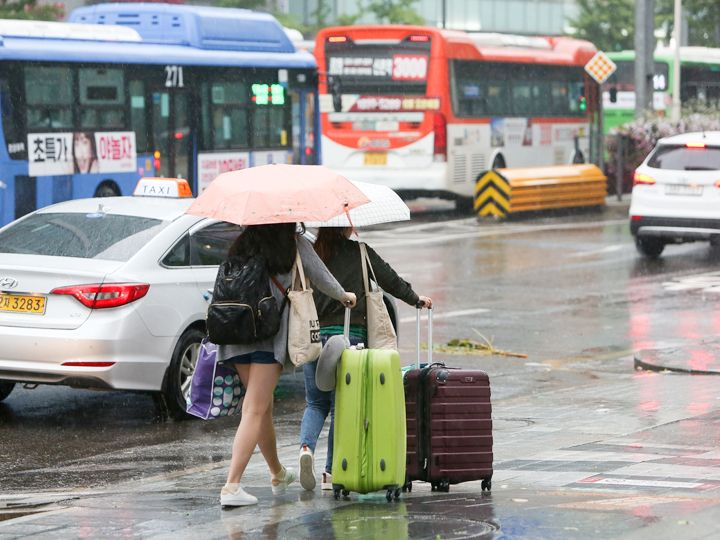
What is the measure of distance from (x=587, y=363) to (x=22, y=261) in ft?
17.8

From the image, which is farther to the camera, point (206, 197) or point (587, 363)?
point (587, 363)

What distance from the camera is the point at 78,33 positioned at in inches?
901

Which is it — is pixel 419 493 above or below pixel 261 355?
below

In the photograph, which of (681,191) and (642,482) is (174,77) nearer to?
(681,191)

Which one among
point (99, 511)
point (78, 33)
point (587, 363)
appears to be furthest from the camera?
point (78, 33)

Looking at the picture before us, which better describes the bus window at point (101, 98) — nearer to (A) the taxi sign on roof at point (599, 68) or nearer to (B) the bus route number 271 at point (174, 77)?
(B) the bus route number 271 at point (174, 77)

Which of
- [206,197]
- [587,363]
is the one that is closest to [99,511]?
[206,197]

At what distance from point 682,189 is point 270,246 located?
609 inches

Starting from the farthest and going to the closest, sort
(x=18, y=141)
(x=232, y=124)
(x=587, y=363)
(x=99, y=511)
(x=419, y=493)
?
1. (x=232, y=124)
2. (x=18, y=141)
3. (x=587, y=363)
4. (x=419, y=493)
5. (x=99, y=511)

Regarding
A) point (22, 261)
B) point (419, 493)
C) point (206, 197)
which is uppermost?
point (206, 197)

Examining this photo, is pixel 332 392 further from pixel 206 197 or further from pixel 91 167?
pixel 91 167

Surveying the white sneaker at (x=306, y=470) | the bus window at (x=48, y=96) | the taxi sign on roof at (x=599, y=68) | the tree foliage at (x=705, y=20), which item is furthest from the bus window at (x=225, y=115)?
the tree foliage at (x=705, y=20)

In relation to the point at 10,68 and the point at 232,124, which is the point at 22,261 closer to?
the point at 10,68

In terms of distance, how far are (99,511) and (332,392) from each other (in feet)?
4.54
